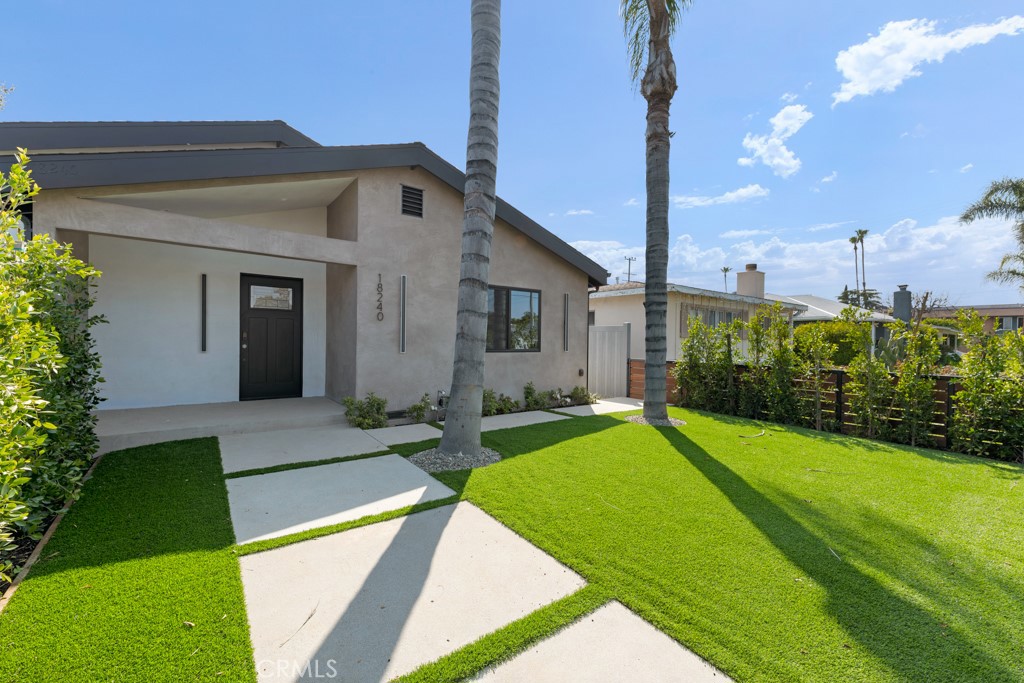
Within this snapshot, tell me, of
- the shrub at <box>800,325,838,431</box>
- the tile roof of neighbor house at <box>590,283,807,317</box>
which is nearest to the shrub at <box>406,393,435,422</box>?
the shrub at <box>800,325,838,431</box>

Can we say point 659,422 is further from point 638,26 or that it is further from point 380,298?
point 638,26

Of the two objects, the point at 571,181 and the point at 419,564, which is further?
the point at 571,181

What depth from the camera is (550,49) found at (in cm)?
830

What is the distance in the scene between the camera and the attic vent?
7.16 meters

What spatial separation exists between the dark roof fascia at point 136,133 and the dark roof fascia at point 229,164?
290 centimetres

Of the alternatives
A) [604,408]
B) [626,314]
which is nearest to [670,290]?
[626,314]

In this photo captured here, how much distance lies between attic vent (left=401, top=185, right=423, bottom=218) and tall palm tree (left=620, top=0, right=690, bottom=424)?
406cm

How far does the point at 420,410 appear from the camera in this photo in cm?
707

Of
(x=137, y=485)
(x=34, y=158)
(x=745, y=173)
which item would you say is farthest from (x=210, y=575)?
(x=745, y=173)

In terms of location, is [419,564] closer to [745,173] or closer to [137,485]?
[137,485]

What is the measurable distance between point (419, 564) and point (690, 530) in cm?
211

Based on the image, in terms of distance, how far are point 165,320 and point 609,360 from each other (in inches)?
366

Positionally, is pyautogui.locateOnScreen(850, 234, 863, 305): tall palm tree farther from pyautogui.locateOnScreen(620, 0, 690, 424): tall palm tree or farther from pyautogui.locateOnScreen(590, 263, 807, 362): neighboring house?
pyautogui.locateOnScreen(620, 0, 690, 424): tall palm tree

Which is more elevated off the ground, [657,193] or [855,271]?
[855,271]
